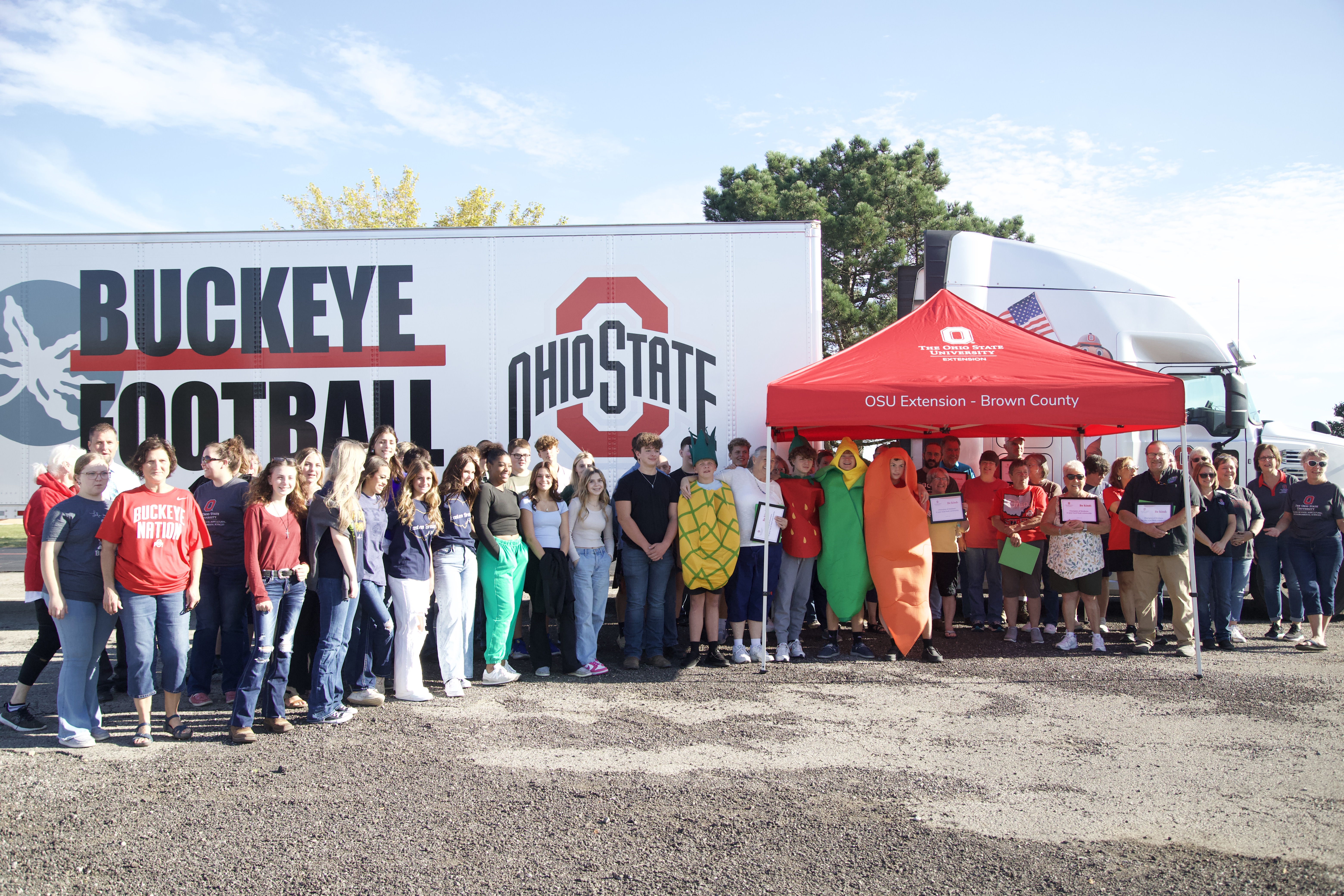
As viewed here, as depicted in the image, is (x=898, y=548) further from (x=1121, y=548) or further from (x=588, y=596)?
(x=588, y=596)

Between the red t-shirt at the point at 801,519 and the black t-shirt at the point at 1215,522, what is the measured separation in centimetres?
279

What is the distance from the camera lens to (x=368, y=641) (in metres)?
5.42

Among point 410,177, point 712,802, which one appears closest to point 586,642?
point 712,802

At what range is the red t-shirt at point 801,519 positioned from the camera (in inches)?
261

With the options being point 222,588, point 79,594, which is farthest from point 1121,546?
point 79,594

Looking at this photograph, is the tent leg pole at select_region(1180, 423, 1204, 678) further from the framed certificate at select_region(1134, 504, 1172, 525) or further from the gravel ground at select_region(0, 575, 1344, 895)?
the gravel ground at select_region(0, 575, 1344, 895)

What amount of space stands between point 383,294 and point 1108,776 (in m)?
6.57

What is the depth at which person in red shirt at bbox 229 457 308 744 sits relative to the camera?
468 cm

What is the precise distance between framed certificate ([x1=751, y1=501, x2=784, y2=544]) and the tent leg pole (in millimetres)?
2957

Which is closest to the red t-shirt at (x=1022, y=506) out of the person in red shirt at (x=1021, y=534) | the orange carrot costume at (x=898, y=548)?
the person in red shirt at (x=1021, y=534)

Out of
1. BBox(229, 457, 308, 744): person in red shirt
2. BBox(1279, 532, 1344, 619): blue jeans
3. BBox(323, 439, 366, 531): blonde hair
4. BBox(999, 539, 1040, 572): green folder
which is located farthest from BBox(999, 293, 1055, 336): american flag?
BBox(229, 457, 308, 744): person in red shirt

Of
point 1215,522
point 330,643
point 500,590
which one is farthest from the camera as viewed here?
point 1215,522

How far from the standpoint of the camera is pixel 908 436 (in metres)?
8.05

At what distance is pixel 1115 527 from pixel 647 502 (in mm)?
4308
